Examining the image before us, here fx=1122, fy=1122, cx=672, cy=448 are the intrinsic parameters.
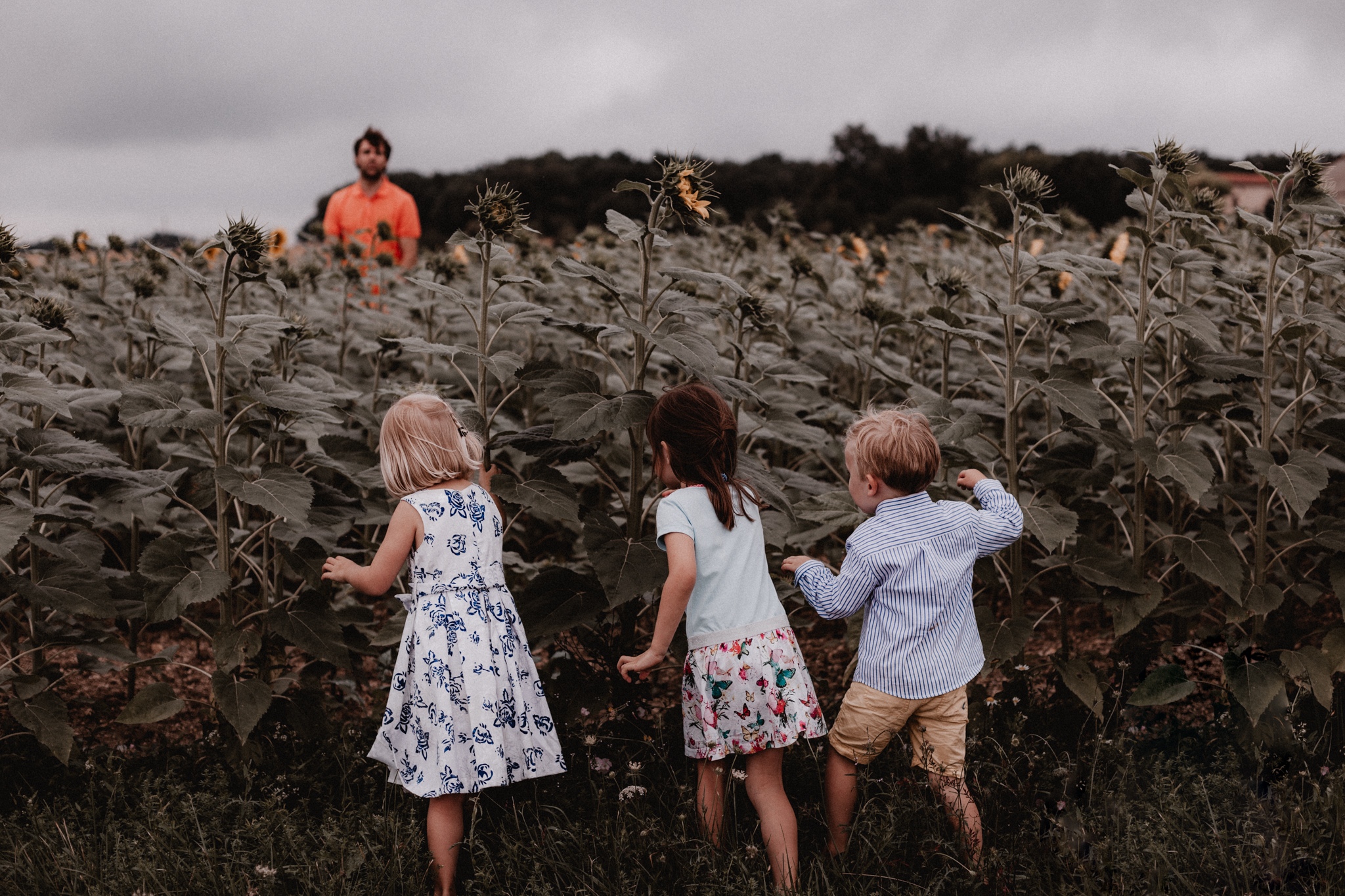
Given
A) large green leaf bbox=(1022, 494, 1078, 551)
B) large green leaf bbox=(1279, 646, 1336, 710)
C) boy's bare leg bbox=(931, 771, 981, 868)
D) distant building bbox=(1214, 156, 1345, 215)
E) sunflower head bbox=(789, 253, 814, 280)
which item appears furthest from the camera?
distant building bbox=(1214, 156, 1345, 215)

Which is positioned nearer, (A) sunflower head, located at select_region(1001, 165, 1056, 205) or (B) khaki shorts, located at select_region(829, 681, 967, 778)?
(B) khaki shorts, located at select_region(829, 681, 967, 778)

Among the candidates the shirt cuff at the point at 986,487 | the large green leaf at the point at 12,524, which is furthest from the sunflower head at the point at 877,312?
the large green leaf at the point at 12,524

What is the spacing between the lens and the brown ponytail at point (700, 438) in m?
2.79

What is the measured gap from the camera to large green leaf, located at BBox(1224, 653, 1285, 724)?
3.25 m

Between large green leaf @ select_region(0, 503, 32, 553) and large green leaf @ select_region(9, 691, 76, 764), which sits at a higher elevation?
large green leaf @ select_region(0, 503, 32, 553)

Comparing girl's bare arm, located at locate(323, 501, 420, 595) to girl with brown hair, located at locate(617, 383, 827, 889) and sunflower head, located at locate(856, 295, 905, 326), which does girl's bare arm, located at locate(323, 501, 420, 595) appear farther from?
sunflower head, located at locate(856, 295, 905, 326)

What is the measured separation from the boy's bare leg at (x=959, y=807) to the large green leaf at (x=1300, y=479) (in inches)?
51.9

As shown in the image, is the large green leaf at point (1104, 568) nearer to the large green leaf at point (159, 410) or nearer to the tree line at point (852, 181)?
the large green leaf at point (159, 410)

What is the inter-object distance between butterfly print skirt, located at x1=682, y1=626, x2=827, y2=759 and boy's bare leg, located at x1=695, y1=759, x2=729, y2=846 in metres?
0.11

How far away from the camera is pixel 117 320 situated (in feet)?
18.4

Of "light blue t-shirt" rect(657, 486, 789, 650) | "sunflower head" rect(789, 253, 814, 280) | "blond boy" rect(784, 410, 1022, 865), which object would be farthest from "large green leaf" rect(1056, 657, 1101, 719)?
"sunflower head" rect(789, 253, 814, 280)

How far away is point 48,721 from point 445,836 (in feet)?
4.11

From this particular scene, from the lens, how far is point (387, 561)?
2818 millimetres

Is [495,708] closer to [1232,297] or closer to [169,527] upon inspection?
[169,527]
